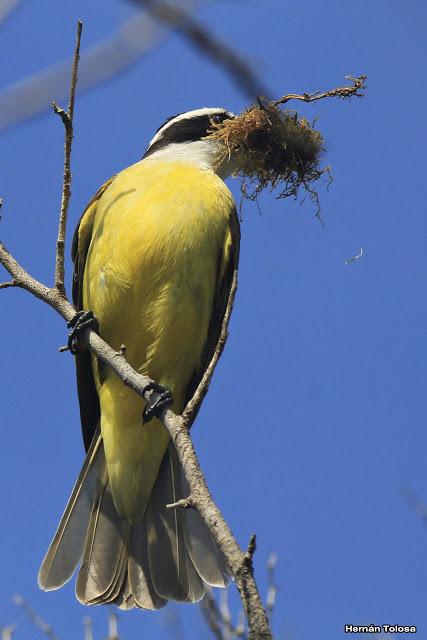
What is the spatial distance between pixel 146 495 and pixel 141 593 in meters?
0.59

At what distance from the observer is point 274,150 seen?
5125mm

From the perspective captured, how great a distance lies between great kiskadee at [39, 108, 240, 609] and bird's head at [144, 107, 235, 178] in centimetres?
13

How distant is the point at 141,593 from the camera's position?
5.15m

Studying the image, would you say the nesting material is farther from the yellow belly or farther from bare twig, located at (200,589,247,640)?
bare twig, located at (200,589,247,640)

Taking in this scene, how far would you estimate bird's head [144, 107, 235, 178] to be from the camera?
580 cm

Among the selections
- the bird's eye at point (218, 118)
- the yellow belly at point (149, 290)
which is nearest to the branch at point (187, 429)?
the yellow belly at point (149, 290)

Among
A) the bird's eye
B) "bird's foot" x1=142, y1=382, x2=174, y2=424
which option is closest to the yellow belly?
the bird's eye

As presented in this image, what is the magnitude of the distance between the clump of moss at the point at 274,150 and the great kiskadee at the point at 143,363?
0.35 meters

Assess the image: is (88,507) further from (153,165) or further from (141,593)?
(153,165)

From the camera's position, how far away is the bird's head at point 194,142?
5797mm

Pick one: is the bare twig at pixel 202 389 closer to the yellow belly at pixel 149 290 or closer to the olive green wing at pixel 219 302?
the yellow belly at pixel 149 290

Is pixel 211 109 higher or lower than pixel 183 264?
higher

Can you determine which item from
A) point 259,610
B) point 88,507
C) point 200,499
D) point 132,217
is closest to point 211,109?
point 132,217

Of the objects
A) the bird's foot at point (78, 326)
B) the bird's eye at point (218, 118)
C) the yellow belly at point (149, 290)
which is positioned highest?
the bird's eye at point (218, 118)
